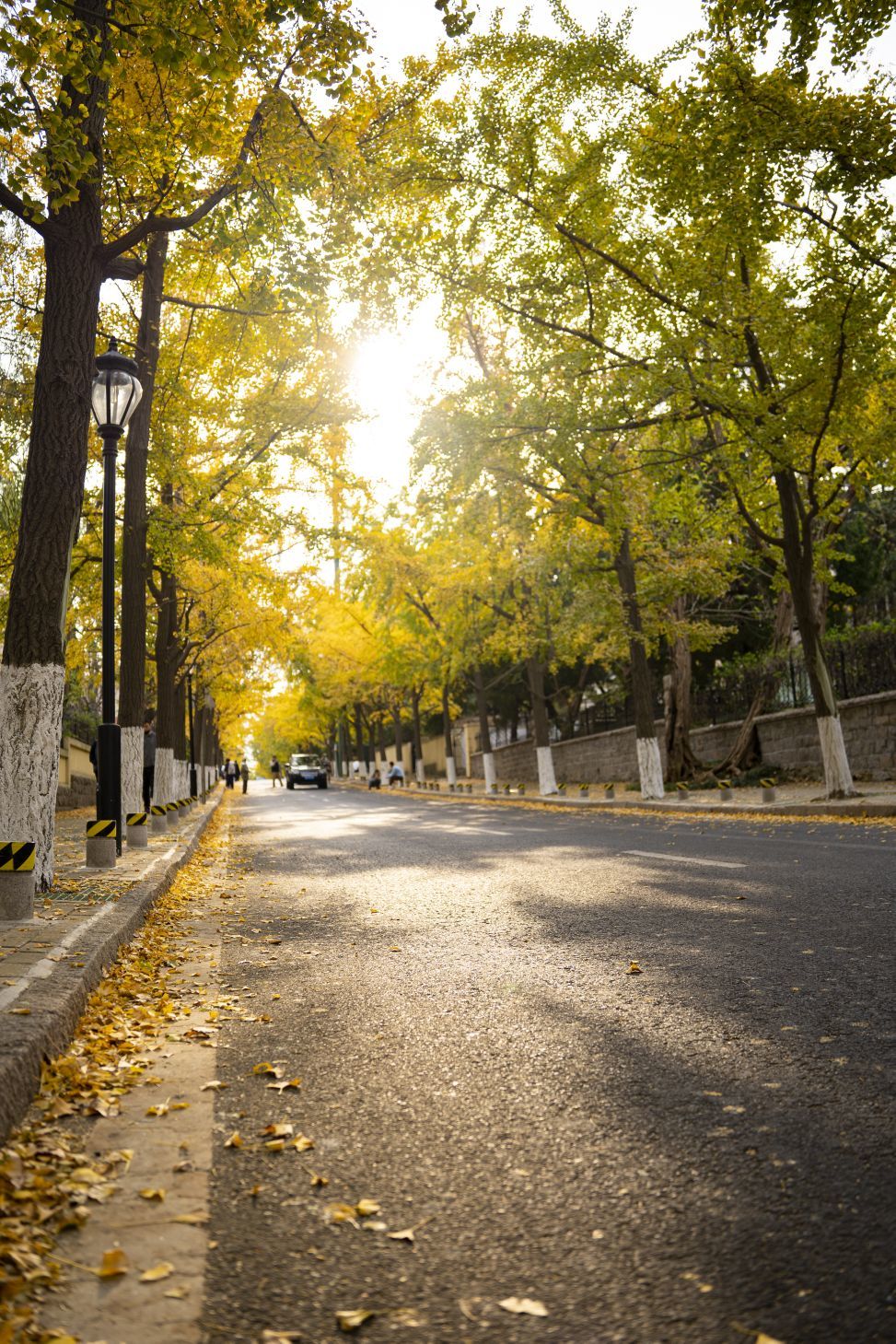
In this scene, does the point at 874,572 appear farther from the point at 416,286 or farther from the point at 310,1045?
the point at 310,1045

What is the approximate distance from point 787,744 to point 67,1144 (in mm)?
21724

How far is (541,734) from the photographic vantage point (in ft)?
97.3

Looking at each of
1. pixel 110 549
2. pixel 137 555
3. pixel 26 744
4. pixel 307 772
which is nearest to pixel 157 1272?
pixel 26 744

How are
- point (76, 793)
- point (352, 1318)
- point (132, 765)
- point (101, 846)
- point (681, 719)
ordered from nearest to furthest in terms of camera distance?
point (352, 1318), point (101, 846), point (132, 765), point (681, 719), point (76, 793)

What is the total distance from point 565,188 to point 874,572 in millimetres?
15263

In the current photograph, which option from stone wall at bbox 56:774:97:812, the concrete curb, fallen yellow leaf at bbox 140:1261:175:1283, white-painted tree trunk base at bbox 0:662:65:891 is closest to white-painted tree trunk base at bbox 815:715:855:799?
the concrete curb

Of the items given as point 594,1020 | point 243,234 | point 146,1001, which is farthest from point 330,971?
point 243,234

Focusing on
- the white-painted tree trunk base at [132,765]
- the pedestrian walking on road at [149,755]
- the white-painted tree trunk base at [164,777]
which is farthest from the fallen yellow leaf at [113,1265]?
the pedestrian walking on road at [149,755]

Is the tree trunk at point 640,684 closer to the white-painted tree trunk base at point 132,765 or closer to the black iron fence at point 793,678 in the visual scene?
the black iron fence at point 793,678

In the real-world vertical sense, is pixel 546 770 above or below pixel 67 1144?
above

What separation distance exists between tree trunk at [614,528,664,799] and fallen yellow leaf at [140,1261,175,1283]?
2035cm

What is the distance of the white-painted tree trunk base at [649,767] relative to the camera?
22625 mm

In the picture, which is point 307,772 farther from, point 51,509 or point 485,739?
point 51,509

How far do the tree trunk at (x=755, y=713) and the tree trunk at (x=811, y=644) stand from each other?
5844mm
